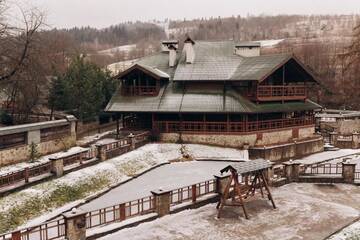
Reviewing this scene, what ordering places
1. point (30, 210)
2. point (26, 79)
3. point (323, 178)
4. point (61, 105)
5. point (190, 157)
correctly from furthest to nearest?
point (61, 105)
point (26, 79)
point (190, 157)
point (323, 178)
point (30, 210)

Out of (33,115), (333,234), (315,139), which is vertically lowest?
(333,234)

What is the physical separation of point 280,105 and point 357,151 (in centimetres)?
766

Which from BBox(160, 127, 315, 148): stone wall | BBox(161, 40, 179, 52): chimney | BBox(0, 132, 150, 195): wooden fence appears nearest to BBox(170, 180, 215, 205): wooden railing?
BBox(0, 132, 150, 195): wooden fence

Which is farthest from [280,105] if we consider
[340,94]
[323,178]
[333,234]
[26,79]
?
[340,94]

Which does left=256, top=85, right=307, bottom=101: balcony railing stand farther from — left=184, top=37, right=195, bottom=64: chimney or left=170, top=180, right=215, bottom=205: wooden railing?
left=170, top=180, right=215, bottom=205: wooden railing

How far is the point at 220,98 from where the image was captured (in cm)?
3231

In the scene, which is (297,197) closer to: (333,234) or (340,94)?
(333,234)

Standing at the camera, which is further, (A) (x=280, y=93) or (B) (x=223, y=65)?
(B) (x=223, y=65)

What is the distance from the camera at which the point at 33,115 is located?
36.1 meters

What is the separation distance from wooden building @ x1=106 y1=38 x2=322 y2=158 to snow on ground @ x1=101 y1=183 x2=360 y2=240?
10.5m

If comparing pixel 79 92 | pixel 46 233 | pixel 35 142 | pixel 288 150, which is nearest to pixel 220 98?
pixel 288 150

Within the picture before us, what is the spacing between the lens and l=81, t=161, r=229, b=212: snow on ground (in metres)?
20.6

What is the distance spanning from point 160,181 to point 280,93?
1490 centimetres

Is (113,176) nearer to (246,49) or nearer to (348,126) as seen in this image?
(246,49)
